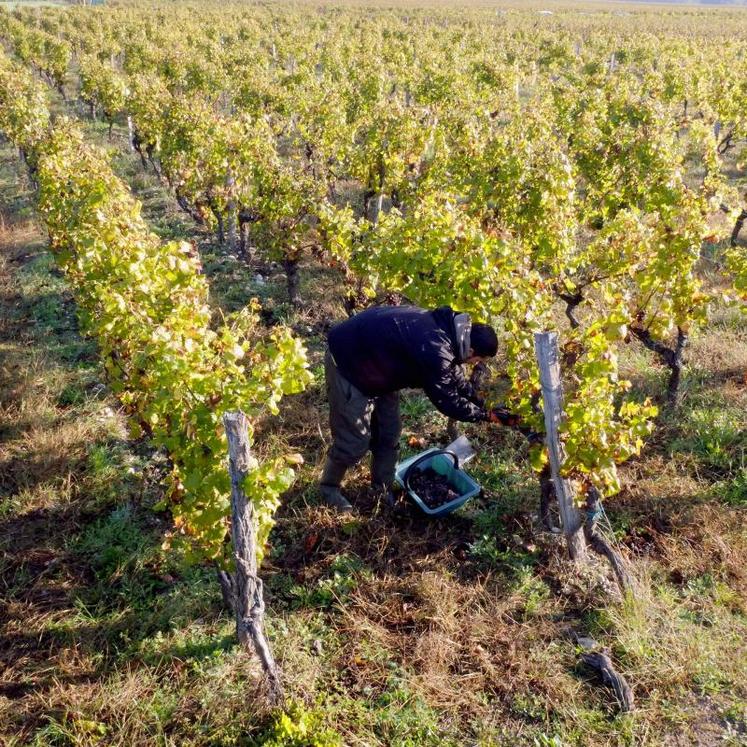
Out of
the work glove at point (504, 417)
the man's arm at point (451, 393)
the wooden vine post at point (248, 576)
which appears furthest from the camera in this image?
the work glove at point (504, 417)

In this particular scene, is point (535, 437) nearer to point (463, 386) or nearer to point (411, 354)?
point (463, 386)

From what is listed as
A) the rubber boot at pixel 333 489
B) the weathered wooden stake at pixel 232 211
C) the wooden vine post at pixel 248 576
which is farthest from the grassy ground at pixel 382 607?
the weathered wooden stake at pixel 232 211

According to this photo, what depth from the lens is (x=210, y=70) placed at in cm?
1702

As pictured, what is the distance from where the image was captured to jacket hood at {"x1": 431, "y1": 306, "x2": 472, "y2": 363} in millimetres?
3760

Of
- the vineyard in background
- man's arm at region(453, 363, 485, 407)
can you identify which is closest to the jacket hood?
man's arm at region(453, 363, 485, 407)

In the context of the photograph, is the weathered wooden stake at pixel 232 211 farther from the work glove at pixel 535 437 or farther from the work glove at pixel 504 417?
the work glove at pixel 535 437

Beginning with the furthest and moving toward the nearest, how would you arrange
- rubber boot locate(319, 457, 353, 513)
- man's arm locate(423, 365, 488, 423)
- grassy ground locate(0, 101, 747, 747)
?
rubber boot locate(319, 457, 353, 513) < man's arm locate(423, 365, 488, 423) < grassy ground locate(0, 101, 747, 747)

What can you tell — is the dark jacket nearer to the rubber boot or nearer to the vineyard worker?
the vineyard worker

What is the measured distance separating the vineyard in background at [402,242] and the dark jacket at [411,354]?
0.46 m

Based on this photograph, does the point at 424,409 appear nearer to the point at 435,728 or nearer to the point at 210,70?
the point at 435,728

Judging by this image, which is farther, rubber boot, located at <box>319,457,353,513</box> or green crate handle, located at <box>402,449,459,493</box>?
green crate handle, located at <box>402,449,459,493</box>

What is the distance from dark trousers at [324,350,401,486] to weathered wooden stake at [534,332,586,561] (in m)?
1.26

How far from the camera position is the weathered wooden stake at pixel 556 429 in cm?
355

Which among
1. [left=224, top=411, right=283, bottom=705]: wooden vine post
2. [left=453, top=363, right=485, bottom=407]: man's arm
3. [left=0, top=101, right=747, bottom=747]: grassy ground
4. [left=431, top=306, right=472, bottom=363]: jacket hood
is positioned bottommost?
[left=0, top=101, right=747, bottom=747]: grassy ground
